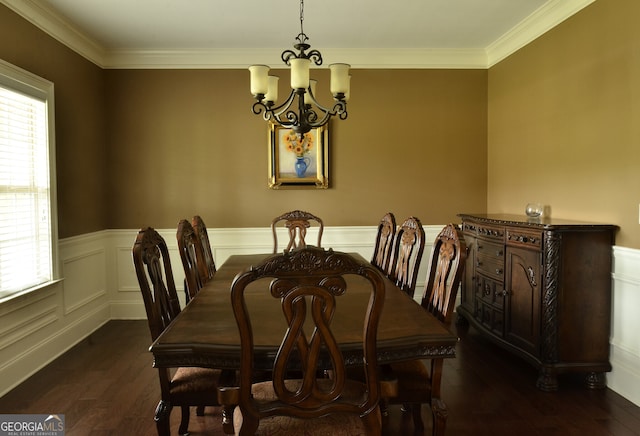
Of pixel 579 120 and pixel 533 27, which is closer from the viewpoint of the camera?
pixel 579 120

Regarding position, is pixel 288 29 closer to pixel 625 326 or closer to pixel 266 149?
pixel 266 149

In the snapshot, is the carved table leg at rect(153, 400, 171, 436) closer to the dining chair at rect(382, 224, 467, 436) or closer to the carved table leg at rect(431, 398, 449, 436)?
the dining chair at rect(382, 224, 467, 436)

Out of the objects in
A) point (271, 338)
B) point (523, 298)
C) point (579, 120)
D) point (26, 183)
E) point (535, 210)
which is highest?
point (579, 120)

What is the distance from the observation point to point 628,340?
261 cm

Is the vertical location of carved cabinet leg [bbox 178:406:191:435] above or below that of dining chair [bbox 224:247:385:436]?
below

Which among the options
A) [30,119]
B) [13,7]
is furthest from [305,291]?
[13,7]

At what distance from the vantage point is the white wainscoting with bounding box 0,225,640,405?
104 inches

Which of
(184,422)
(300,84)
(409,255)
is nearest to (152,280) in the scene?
(184,422)

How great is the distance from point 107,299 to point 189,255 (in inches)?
92.0

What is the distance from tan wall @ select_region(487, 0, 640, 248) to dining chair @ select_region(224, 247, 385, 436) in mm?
2162

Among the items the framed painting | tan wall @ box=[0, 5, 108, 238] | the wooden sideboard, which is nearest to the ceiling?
tan wall @ box=[0, 5, 108, 238]

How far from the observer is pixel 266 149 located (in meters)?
4.33

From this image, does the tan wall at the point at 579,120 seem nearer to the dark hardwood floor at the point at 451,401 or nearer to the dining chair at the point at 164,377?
the dark hardwood floor at the point at 451,401

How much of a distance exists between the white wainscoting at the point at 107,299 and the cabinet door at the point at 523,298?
18.1 inches
